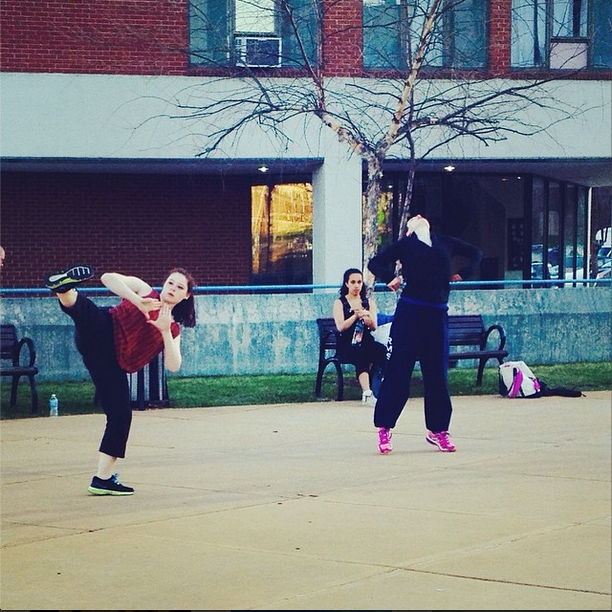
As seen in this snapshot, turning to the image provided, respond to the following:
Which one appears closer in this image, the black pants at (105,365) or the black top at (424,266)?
the black pants at (105,365)

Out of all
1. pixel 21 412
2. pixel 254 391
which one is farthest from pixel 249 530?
pixel 254 391

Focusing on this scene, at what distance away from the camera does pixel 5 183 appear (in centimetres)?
2298

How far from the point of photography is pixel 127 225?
2333 cm

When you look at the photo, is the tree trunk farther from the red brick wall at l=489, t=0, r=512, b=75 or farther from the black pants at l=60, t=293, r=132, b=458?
the black pants at l=60, t=293, r=132, b=458

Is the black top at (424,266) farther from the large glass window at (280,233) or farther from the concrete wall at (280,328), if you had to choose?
the large glass window at (280,233)

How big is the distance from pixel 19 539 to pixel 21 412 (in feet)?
21.4

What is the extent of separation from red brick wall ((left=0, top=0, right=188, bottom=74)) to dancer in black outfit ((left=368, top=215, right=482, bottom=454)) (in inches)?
465

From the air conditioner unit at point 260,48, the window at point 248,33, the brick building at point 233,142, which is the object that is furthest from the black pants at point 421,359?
the window at point 248,33

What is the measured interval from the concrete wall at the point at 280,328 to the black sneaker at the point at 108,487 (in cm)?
868

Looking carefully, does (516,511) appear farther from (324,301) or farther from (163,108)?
(163,108)

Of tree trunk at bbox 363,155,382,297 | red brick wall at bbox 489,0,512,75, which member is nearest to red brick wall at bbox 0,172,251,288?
red brick wall at bbox 489,0,512,75

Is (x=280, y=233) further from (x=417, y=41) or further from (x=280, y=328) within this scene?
(x=280, y=328)

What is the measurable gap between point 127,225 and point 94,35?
4.04m

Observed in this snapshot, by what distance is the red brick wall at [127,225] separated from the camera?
22938mm
